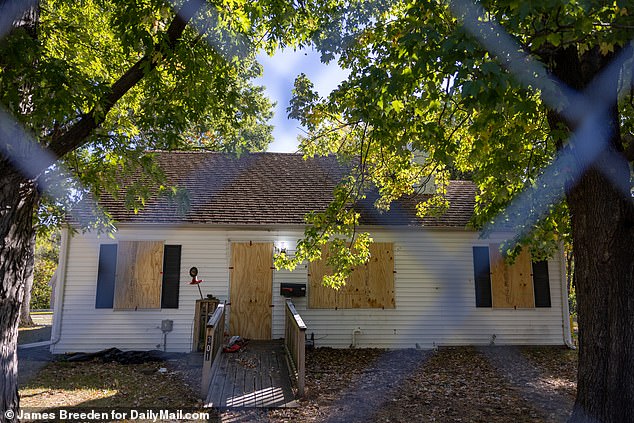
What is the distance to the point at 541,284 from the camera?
1066 cm

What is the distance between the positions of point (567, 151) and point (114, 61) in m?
7.75

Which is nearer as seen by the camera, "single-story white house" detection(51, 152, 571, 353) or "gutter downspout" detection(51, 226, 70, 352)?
"gutter downspout" detection(51, 226, 70, 352)

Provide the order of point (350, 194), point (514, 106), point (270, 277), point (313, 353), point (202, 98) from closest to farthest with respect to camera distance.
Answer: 1. point (514, 106)
2. point (202, 98)
3. point (350, 194)
4. point (313, 353)
5. point (270, 277)

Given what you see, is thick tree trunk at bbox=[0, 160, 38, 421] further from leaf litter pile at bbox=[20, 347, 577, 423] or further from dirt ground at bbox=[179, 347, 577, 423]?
dirt ground at bbox=[179, 347, 577, 423]

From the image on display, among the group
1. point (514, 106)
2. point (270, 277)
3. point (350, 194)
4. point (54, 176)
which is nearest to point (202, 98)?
point (54, 176)

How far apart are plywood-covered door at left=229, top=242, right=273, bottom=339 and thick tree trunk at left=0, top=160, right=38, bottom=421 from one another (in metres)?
5.58

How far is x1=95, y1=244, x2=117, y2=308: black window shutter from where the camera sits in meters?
9.77

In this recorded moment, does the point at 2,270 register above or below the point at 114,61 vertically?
below

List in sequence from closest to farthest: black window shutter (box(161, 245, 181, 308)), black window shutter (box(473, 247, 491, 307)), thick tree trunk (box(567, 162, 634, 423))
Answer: thick tree trunk (box(567, 162, 634, 423)), black window shutter (box(161, 245, 181, 308)), black window shutter (box(473, 247, 491, 307))

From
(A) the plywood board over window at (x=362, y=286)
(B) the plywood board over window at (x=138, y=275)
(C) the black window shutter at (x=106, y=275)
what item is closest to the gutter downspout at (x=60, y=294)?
(C) the black window shutter at (x=106, y=275)

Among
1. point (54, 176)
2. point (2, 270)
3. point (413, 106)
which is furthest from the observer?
point (54, 176)

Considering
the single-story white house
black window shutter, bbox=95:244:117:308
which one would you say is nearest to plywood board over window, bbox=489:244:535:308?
the single-story white house

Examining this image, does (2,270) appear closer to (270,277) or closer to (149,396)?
(149,396)

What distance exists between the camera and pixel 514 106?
11.6ft
